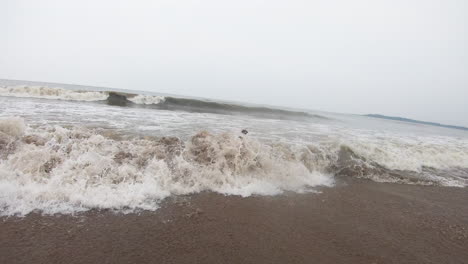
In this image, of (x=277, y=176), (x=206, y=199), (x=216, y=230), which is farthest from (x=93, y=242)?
(x=277, y=176)

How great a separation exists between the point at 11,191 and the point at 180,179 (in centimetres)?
225

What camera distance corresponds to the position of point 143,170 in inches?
160

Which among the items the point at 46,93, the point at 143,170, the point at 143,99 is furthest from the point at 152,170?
the point at 143,99

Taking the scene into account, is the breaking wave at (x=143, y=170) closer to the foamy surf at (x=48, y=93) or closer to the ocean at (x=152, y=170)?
the ocean at (x=152, y=170)

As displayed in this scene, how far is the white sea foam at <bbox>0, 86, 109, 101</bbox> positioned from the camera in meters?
18.4

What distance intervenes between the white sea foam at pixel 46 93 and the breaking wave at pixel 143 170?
18001 millimetres

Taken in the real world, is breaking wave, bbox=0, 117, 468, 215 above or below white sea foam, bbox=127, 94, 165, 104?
below

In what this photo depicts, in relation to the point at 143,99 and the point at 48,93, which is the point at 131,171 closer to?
the point at 48,93

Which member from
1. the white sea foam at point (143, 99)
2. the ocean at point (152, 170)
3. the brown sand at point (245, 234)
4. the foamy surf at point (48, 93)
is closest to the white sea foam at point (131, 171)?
the ocean at point (152, 170)

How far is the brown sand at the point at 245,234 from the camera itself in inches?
88.4

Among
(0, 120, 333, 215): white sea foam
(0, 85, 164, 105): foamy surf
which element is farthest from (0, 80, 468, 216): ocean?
(0, 85, 164, 105): foamy surf

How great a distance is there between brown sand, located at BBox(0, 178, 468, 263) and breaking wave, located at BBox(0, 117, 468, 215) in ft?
1.08

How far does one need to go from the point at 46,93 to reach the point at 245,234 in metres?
24.1

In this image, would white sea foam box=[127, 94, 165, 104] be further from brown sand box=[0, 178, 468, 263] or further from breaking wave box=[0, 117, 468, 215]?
brown sand box=[0, 178, 468, 263]
